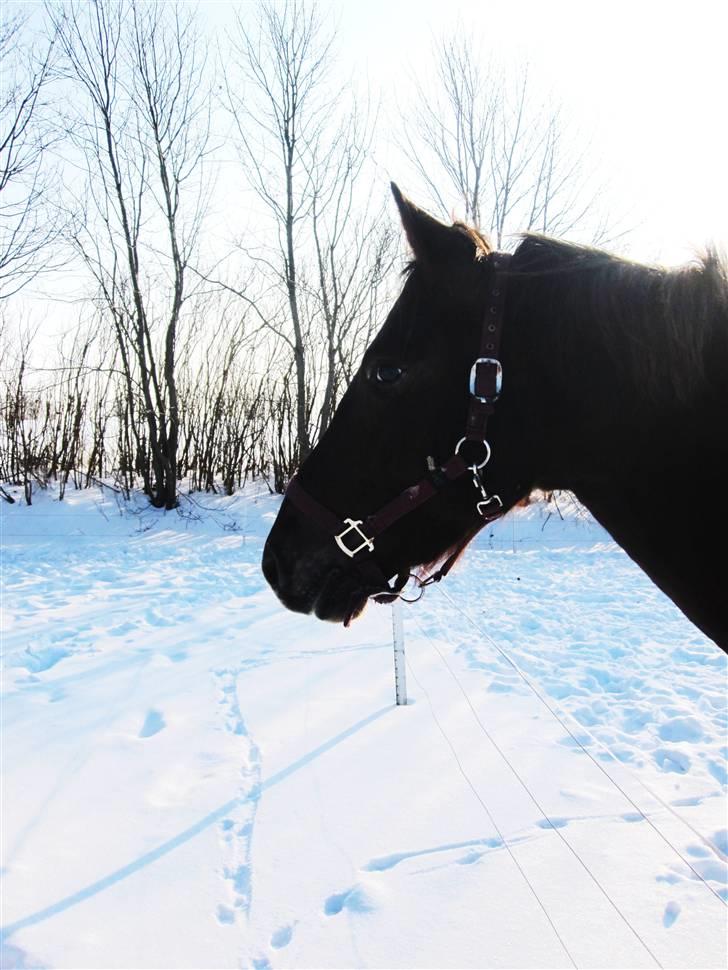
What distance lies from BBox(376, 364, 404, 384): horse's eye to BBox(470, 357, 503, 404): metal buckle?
0.16 meters

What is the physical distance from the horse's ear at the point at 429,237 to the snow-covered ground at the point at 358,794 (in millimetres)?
1797

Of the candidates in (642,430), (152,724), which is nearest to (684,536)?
(642,430)

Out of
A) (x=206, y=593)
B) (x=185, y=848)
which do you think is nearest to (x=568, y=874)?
(x=185, y=848)

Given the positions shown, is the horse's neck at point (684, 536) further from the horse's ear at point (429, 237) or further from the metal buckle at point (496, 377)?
the horse's ear at point (429, 237)

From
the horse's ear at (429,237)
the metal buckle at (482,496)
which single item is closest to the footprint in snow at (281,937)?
the metal buckle at (482,496)

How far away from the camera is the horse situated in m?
1.17

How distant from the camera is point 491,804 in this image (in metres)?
2.71

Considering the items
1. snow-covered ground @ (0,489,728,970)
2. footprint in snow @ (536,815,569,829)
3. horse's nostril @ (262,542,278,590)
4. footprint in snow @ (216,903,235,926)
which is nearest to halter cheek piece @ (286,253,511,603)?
horse's nostril @ (262,542,278,590)

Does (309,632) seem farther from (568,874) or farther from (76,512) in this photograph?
(76,512)

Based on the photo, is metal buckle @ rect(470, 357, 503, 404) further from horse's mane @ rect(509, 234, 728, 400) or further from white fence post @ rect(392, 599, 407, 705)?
white fence post @ rect(392, 599, 407, 705)

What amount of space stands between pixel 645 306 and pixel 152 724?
359cm

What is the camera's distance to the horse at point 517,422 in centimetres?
117

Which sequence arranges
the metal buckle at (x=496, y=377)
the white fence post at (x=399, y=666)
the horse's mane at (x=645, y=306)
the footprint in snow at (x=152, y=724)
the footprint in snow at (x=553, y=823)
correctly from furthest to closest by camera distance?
1. the white fence post at (x=399, y=666)
2. the footprint in snow at (x=152, y=724)
3. the footprint in snow at (x=553, y=823)
4. the metal buckle at (x=496, y=377)
5. the horse's mane at (x=645, y=306)

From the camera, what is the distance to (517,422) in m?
1.29
